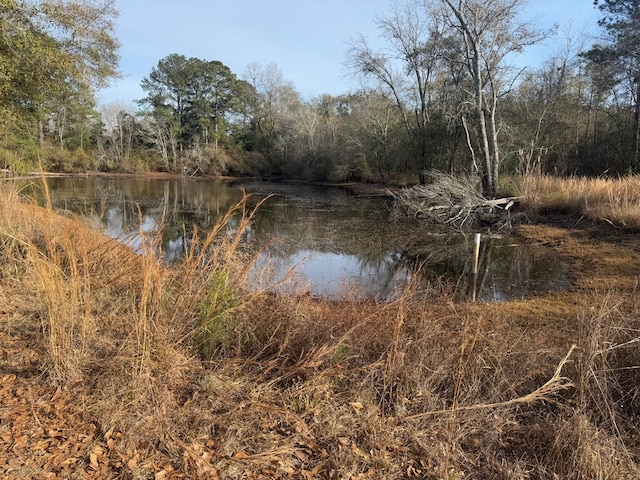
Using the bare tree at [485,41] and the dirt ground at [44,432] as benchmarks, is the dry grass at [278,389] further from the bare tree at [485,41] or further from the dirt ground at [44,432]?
the bare tree at [485,41]

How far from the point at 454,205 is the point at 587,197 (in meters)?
4.73

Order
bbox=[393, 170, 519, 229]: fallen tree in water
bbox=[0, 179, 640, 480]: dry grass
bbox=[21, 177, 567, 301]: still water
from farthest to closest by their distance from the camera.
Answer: bbox=[393, 170, 519, 229]: fallen tree in water < bbox=[21, 177, 567, 301]: still water < bbox=[0, 179, 640, 480]: dry grass

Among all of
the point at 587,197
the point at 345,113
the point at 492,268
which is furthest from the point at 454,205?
the point at 345,113

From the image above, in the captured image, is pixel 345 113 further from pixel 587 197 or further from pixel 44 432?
pixel 44 432

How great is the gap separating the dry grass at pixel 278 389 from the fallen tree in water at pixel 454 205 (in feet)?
42.9

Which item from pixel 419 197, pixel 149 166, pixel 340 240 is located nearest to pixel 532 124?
pixel 419 197

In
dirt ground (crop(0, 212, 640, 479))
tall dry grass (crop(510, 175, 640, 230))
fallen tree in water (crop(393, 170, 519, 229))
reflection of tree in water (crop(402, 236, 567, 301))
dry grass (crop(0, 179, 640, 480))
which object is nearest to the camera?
dirt ground (crop(0, 212, 640, 479))

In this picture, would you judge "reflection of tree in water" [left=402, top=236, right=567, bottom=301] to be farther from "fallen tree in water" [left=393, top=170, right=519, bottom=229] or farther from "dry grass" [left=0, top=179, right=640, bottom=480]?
"dry grass" [left=0, top=179, right=640, bottom=480]

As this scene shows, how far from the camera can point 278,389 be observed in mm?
3234

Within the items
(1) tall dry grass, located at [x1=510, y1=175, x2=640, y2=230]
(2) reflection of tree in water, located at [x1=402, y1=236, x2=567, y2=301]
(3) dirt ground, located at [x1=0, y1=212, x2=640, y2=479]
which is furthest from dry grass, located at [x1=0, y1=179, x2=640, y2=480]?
(1) tall dry grass, located at [x1=510, y1=175, x2=640, y2=230]

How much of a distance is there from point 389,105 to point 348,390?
3229 centimetres

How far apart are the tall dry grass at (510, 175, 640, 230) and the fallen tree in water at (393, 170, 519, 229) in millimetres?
942

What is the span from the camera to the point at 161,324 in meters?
3.36

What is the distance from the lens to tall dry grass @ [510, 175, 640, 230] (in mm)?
13000
